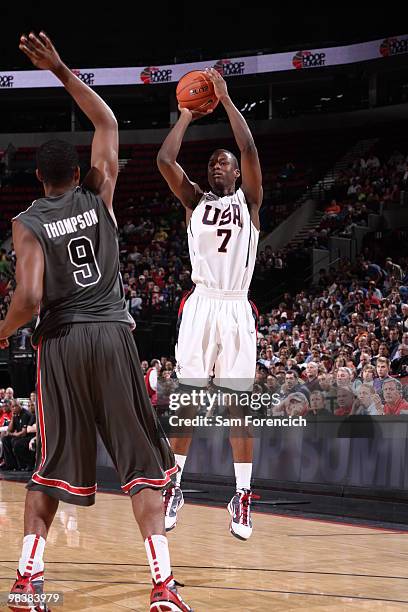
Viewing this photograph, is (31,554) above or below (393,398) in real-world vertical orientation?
above

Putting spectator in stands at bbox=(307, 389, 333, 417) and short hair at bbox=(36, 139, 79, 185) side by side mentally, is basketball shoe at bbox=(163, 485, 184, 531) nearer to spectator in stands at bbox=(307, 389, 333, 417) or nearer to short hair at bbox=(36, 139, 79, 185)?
short hair at bbox=(36, 139, 79, 185)

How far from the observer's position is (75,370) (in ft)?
13.7

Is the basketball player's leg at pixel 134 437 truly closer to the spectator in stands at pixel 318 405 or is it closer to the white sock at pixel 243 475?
the white sock at pixel 243 475

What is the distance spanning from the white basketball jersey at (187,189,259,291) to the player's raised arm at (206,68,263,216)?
0.48 ft

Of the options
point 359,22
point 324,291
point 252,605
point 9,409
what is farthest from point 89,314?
point 359,22

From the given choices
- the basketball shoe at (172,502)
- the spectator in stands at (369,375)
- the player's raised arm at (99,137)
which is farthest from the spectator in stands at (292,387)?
the player's raised arm at (99,137)

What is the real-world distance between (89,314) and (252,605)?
180 cm

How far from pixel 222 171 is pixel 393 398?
4380mm

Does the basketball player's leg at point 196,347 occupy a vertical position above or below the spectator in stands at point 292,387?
above

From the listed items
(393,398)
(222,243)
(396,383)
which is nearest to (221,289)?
(222,243)

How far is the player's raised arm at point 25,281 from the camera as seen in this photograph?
4.02 metres

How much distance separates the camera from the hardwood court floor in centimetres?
486

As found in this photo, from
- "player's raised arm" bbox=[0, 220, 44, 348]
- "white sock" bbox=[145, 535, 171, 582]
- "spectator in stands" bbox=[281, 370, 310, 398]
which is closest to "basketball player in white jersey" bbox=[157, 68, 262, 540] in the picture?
"white sock" bbox=[145, 535, 171, 582]

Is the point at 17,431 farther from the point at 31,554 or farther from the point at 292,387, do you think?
the point at 31,554
